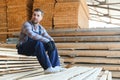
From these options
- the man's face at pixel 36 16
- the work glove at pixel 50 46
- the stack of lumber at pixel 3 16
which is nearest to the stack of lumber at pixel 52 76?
the work glove at pixel 50 46

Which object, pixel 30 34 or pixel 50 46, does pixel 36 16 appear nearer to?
pixel 30 34

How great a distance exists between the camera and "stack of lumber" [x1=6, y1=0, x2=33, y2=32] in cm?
874

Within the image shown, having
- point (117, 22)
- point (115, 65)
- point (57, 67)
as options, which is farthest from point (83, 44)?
point (117, 22)

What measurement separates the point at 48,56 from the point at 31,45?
1.19 ft

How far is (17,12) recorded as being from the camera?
8.79 meters

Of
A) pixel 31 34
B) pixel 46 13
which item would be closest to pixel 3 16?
pixel 46 13

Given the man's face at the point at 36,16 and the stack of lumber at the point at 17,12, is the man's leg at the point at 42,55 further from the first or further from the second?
the stack of lumber at the point at 17,12

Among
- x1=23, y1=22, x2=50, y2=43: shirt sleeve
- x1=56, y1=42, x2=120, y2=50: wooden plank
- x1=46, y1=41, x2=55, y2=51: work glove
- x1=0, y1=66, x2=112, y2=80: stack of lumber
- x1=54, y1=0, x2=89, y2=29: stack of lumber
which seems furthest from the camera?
x1=54, y1=0, x2=89, y2=29: stack of lumber

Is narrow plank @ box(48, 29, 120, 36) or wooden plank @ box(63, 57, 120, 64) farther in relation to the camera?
narrow plank @ box(48, 29, 120, 36)

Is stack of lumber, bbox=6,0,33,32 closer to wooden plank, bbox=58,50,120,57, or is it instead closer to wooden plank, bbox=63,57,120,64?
wooden plank, bbox=58,50,120,57

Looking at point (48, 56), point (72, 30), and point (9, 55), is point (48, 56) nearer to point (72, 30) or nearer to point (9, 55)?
point (9, 55)

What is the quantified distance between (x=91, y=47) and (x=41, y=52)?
11.4 feet

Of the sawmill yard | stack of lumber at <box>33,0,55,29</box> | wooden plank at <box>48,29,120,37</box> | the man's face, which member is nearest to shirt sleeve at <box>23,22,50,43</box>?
the man's face

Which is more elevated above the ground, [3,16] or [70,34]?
[3,16]
